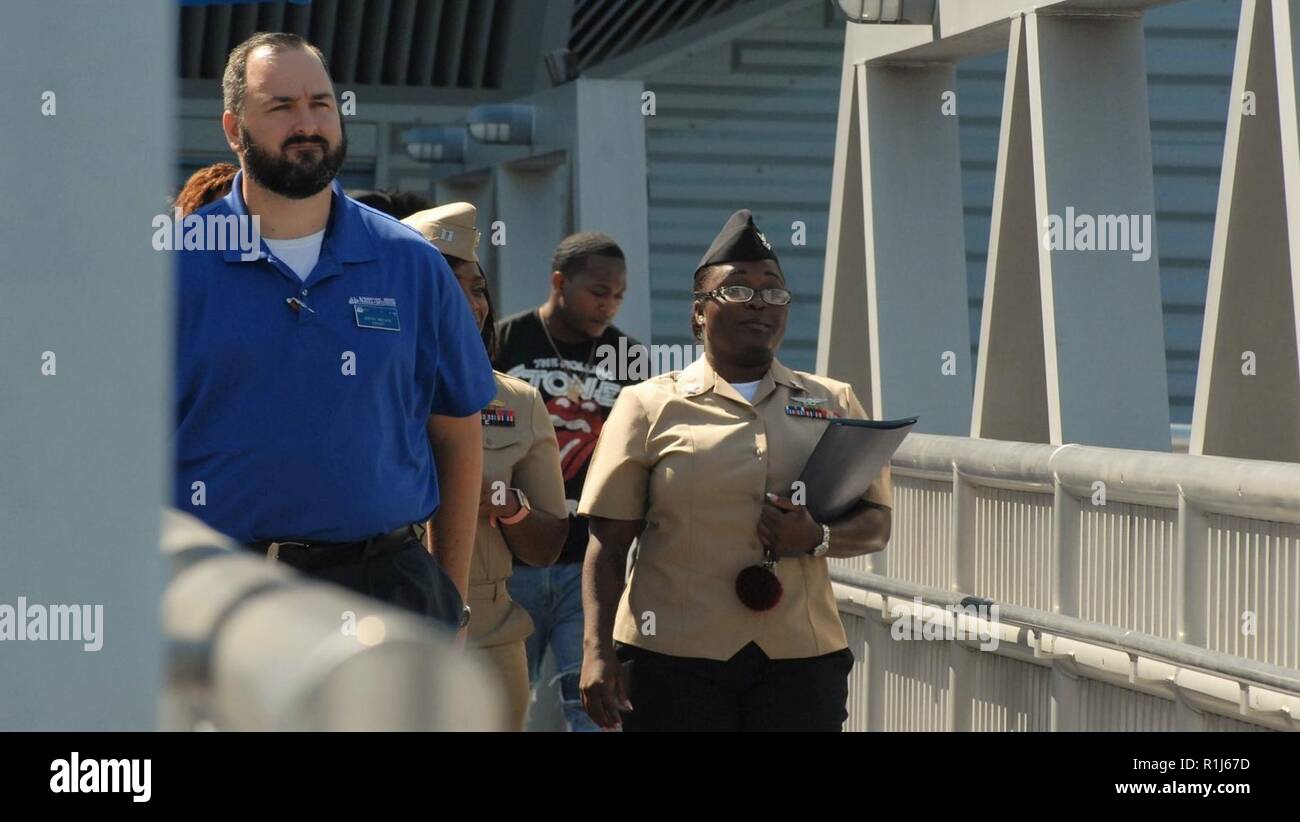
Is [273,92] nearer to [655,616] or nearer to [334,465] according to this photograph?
[334,465]

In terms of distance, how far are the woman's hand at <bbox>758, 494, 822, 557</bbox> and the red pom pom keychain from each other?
0.18 feet

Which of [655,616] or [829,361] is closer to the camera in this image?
[655,616]

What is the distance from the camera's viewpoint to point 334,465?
3566 mm

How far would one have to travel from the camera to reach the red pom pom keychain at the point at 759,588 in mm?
4750

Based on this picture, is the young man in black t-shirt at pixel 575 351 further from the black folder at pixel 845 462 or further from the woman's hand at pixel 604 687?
the black folder at pixel 845 462

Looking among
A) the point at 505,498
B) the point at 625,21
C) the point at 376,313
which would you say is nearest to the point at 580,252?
the point at 505,498

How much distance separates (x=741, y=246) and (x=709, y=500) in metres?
0.61

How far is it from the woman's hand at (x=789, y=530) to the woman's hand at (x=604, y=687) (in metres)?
0.50

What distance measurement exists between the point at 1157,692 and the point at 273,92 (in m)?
2.89

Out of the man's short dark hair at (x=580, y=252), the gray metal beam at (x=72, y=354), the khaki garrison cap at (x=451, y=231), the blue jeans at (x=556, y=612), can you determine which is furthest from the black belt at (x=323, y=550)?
the man's short dark hair at (x=580, y=252)

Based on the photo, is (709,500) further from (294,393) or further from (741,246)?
(294,393)

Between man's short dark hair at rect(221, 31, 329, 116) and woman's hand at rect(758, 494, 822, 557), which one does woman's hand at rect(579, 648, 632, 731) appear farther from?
man's short dark hair at rect(221, 31, 329, 116)
